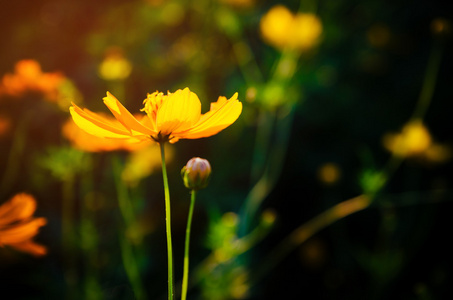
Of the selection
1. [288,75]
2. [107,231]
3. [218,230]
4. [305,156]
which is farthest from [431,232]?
[107,231]

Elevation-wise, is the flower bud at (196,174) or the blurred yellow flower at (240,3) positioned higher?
the blurred yellow flower at (240,3)

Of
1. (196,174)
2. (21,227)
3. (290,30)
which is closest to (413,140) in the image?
(290,30)

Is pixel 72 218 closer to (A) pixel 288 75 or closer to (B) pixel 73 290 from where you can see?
(B) pixel 73 290

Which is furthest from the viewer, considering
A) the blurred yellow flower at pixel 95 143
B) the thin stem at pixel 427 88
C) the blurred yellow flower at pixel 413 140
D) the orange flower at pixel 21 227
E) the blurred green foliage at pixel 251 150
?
the thin stem at pixel 427 88

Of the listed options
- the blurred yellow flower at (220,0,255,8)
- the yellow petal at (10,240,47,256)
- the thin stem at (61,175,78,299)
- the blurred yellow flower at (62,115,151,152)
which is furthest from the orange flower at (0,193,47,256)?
the blurred yellow flower at (220,0,255,8)

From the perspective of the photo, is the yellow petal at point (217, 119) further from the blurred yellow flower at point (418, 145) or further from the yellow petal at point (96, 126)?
the blurred yellow flower at point (418, 145)

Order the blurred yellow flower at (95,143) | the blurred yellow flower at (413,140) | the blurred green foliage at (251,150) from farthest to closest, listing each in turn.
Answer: the blurred green foliage at (251,150), the blurred yellow flower at (413,140), the blurred yellow flower at (95,143)

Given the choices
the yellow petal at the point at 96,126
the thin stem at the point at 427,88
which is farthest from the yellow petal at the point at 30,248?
the thin stem at the point at 427,88
